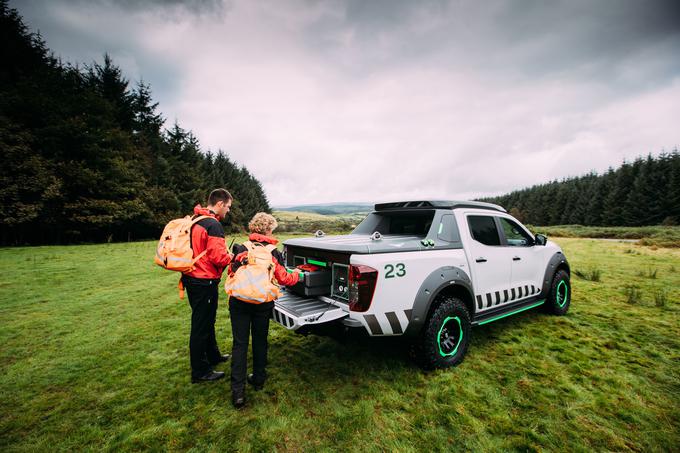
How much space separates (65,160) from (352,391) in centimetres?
2454

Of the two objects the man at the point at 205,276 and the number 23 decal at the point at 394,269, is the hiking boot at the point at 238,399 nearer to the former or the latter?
the man at the point at 205,276

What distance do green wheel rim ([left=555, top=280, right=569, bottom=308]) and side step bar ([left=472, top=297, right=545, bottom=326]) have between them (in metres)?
0.67

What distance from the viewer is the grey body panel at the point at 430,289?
2.79 meters

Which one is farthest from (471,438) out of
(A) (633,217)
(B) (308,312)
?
(A) (633,217)

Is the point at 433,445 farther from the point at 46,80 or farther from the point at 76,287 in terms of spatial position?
the point at 46,80

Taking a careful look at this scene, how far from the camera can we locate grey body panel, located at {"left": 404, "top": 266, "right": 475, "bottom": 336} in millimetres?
2787

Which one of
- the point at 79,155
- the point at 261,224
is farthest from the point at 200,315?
the point at 79,155

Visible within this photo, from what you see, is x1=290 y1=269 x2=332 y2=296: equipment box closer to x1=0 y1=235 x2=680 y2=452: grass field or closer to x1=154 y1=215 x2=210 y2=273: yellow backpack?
x1=0 y1=235 x2=680 y2=452: grass field

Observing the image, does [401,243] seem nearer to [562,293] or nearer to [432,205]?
[432,205]

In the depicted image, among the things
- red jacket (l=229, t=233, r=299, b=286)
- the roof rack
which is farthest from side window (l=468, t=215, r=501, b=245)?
red jacket (l=229, t=233, r=299, b=286)

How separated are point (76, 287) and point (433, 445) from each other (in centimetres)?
933

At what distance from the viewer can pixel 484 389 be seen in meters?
2.86

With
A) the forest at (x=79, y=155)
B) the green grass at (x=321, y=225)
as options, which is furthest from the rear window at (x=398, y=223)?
the forest at (x=79, y=155)

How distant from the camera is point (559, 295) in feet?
16.5
